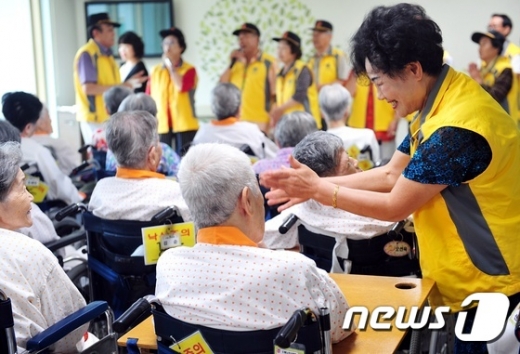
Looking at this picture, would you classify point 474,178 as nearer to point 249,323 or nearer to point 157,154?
point 249,323

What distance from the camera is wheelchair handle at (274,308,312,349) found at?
146cm

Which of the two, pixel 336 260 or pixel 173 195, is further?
pixel 173 195

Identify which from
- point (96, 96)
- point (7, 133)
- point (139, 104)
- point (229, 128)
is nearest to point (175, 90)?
point (96, 96)

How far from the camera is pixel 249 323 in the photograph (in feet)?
5.29

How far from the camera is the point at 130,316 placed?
1.65 meters

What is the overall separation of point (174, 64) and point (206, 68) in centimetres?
162

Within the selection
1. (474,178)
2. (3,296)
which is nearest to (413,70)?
(474,178)

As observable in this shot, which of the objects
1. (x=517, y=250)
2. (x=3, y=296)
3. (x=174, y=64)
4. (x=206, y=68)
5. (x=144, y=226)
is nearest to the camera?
(x=3, y=296)

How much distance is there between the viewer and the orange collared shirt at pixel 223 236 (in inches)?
68.7

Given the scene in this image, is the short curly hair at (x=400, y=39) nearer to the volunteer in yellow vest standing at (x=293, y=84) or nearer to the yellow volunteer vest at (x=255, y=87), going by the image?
the volunteer in yellow vest standing at (x=293, y=84)

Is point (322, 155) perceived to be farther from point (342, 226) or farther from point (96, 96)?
point (96, 96)

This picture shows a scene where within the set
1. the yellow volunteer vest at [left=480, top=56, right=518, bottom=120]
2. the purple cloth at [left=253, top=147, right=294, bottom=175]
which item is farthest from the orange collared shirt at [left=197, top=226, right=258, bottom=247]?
the yellow volunteer vest at [left=480, top=56, right=518, bottom=120]

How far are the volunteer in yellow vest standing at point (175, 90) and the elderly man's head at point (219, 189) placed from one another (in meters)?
5.11

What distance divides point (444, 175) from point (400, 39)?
1.28 feet
